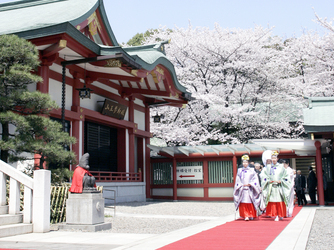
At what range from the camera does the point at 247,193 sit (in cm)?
955

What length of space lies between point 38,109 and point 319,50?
1923 cm

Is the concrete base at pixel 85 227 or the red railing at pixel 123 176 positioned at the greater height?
the red railing at pixel 123 176

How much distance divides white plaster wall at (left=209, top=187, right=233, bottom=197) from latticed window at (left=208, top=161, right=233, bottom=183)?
357 millimetres

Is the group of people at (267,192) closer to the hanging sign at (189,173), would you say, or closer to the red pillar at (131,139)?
the hanging sign at (189,173)

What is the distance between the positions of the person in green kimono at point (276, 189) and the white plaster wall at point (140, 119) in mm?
9138

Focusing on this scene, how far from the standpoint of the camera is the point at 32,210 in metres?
7.33

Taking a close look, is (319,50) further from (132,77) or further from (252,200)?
(252,200)

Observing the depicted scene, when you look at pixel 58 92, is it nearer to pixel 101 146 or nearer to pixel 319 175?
pixel 101 146

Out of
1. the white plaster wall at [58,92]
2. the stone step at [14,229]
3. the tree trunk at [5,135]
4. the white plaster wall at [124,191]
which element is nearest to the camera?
the stone step at [14,229]

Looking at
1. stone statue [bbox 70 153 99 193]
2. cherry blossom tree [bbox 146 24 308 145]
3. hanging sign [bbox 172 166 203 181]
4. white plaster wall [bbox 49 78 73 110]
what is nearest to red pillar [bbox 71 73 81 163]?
white plaster wall [bbox 49 78 73 110]

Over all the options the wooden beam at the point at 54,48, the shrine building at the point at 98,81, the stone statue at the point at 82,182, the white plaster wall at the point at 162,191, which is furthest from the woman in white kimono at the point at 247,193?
the white plaster wall at the point at 162,191

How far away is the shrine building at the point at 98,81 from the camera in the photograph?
11.1 m

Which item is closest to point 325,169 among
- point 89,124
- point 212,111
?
point 212,111

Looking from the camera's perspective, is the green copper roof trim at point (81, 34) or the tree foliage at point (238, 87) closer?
the green copper roof trim at point (81, 34)
